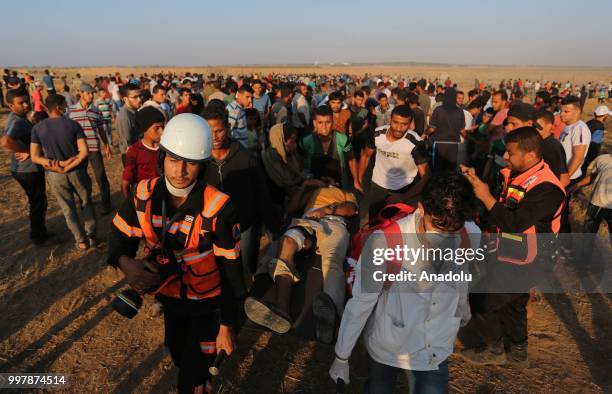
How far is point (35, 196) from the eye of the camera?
20.0 ft

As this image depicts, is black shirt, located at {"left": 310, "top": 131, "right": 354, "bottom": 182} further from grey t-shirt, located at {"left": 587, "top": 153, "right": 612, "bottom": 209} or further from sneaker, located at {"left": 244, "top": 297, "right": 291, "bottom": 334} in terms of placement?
grey t-shirt, located at {"left": 587, "top": 153, "right": 612, "bottom": 209}

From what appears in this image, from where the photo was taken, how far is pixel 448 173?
2346 mm

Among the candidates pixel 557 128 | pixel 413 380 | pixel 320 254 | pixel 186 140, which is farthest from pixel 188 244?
pixel 557 128

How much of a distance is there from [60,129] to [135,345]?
11.4 feet

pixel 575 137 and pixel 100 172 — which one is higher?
pixel 575 137

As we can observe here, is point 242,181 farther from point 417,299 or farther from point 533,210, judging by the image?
point 533,210

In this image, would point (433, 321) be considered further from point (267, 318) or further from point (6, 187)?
point (6, 187)

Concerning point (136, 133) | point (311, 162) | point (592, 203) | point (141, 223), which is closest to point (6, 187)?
point (136, 133)

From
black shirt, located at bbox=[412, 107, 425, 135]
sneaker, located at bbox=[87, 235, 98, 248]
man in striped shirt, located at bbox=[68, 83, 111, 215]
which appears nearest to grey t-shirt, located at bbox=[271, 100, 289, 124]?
black shirt, located at bbox=[412, 107, 425, 135]

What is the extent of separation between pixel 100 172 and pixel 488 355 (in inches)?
297

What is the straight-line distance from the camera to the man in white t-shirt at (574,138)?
5.74 meters

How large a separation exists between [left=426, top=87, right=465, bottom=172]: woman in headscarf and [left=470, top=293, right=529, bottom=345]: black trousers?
4.63 m

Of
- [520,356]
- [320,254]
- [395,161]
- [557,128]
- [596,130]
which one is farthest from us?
[596,130]

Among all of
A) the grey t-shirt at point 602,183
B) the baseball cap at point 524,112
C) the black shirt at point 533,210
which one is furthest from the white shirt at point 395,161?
the grey t-shirt at point 602,183
